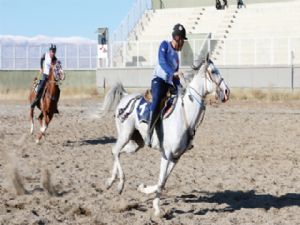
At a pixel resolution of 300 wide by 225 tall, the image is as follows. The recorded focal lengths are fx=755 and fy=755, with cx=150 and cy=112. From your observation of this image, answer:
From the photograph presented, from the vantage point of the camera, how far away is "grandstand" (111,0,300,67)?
38.4 meters

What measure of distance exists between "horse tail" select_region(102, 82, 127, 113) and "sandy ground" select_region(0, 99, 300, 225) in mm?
600

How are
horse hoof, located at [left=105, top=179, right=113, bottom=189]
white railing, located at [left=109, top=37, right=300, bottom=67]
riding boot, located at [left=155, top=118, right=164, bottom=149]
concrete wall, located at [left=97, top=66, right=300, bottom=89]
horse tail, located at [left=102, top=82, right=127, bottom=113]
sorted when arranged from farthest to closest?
white railing, located at [left=109, top=37, right=300, bottom=67], concrete wall, located at [left=97, top=66, right=300, bottom=89], horse tail, located at [left=102, top=82, right=127, bottom=113], horse hoof, located at [left=105, top=179, right=113, bottom=189], riding boot, located at [left=155, top=118, right=164, bottom=149]

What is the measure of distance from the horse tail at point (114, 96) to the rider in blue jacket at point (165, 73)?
7.40 feet

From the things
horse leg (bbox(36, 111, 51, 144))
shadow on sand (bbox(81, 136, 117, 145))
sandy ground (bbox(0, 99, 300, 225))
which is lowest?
sandy ground (bbox(0, 99, 300, 225))

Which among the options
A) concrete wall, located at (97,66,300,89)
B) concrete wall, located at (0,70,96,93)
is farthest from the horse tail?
concrete wall, located at (0,70,96,93)

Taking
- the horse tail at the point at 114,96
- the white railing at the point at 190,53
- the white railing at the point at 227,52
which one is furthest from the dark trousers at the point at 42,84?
the white railing at the point at 190,53

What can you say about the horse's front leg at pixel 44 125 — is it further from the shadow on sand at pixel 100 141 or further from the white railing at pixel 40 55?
the white railing at pixel 40 55

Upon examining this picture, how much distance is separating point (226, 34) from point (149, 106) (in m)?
34.7

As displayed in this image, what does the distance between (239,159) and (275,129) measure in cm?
625

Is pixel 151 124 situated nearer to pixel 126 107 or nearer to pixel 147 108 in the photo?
pixel 147 108

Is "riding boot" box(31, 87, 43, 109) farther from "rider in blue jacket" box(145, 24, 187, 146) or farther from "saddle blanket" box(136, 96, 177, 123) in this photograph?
"rider in blue jacket" box(145, 24, 187, 146)

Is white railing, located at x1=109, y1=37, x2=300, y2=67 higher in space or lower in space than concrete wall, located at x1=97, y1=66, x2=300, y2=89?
higher

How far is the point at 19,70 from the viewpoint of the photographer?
50.6m

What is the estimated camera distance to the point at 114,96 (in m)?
13.0
